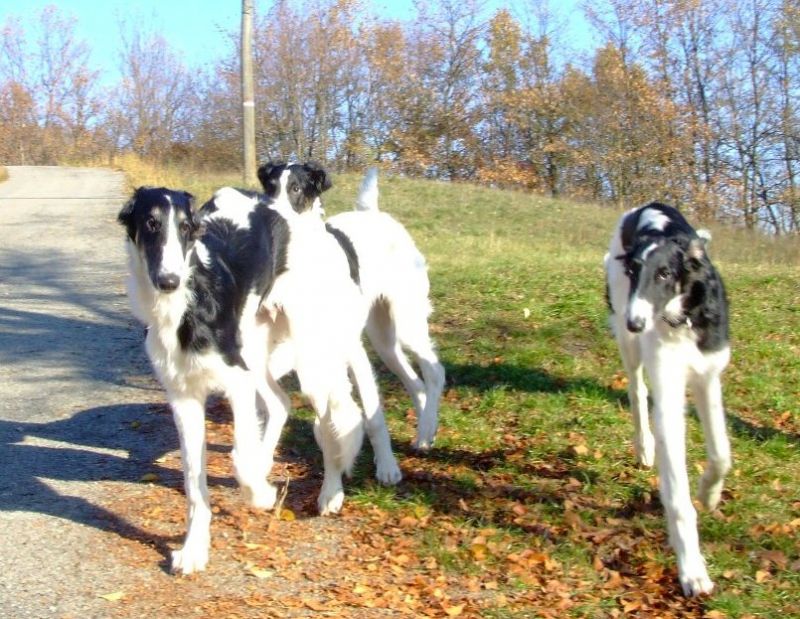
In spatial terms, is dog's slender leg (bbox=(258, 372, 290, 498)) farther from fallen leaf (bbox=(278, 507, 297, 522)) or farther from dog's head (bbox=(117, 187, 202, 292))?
dog's head (bbox=(117, 187, 202, 292))

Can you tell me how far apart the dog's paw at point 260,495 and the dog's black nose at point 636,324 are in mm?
1979

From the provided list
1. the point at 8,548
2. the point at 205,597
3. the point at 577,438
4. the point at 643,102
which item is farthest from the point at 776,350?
the point at 643,102

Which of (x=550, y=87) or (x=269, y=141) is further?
(x=550, y=87)

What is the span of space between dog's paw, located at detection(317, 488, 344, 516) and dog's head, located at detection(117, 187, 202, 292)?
5.39 ft

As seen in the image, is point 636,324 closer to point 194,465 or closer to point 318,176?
point 194,465

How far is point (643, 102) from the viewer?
3350 centimetres

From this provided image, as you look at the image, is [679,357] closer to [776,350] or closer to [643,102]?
[776,350]

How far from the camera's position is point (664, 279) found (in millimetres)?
4457

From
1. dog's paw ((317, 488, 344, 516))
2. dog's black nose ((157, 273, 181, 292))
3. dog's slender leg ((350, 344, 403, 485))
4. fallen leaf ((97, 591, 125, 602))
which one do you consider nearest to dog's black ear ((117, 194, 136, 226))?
dog's black nose ((157, 273, 181, 292))

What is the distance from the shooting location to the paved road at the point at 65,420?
15.1 ft

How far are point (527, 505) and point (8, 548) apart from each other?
106 inches

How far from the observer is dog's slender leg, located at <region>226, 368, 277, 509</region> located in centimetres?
482

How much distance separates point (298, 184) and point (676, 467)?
3.35 m

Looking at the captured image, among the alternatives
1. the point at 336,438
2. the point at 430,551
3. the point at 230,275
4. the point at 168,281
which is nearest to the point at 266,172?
the point at 230,275
